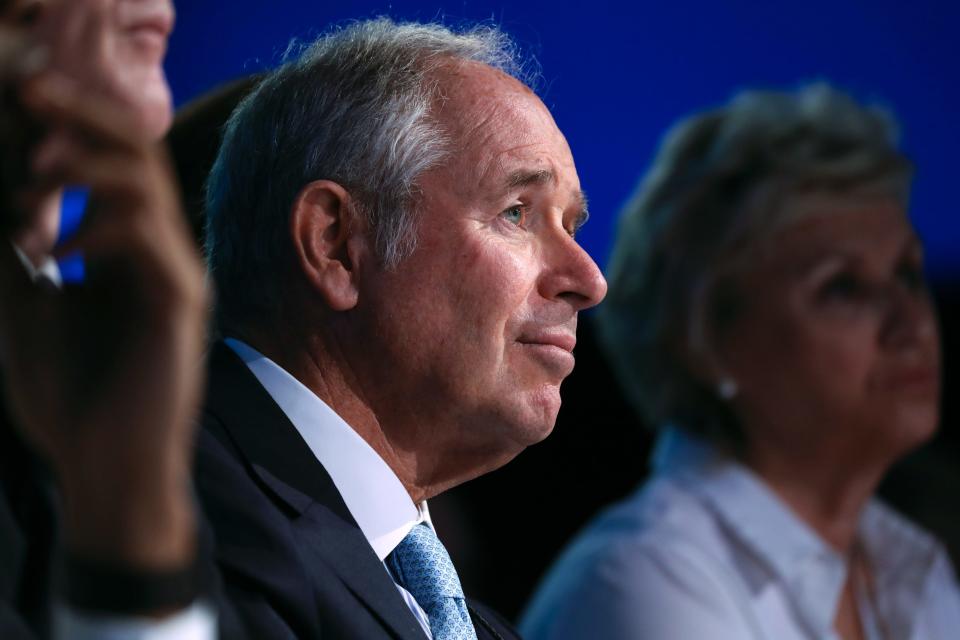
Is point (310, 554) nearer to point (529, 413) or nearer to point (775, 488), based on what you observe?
point (529, 413)

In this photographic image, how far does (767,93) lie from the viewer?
2635mm

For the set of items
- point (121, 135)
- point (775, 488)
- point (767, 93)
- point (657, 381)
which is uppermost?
point (767, 93)

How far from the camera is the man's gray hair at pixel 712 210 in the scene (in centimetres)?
251

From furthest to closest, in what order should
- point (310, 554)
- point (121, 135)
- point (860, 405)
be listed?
point (860, 405) → point (310, 554) → point (121, 135)

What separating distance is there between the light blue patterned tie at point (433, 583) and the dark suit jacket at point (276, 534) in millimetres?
125

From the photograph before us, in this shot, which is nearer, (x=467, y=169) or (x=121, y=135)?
(x=121, y=135)

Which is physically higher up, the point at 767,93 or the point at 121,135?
the point at 767,93

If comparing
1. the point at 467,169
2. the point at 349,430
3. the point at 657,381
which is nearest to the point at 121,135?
the point at 349,430

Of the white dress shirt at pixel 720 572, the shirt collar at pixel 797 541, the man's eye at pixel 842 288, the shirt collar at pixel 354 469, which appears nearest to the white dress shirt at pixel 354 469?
the shirt collar at pixel 354 469

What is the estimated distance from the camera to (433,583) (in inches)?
60.2

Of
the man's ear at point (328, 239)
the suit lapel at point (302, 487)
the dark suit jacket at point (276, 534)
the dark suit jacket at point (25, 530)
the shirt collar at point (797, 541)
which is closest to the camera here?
the dark suit jacket at point (25, 530)

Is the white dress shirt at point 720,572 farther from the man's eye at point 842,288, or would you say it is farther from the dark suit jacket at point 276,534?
the dark suit jacket at point 276,534

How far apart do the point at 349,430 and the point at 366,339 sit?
0.46ft

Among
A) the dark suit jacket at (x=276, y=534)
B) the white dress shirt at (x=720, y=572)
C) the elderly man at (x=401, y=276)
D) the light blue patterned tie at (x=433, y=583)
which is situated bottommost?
the white dress shirt at (x=720, y=572)
